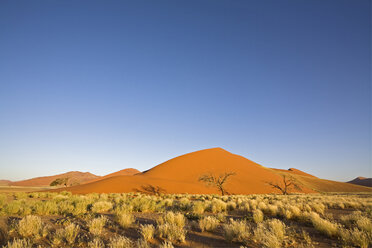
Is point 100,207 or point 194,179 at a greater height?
point 100,207

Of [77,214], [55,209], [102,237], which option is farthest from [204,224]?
[55,209]

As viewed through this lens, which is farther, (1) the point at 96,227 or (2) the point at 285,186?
(2) the point at 285,186

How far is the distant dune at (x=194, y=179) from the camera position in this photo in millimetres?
38312

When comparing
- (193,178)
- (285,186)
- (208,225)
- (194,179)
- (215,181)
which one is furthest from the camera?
(193,178)

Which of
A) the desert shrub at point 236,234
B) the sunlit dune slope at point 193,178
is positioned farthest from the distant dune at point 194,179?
the desert shrub at point 236,234

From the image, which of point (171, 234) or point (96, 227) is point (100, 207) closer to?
point (96, 227)

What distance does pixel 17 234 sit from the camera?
6.42 meters

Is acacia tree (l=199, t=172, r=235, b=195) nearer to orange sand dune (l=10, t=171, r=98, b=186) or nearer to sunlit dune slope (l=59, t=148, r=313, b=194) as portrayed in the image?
sunlit dune slope (l=59, t=148, r=313, b=194)

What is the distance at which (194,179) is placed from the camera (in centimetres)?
4975

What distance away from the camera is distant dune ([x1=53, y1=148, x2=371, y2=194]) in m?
38.3

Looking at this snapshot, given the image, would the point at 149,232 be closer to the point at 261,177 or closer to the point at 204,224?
the point at 204,224

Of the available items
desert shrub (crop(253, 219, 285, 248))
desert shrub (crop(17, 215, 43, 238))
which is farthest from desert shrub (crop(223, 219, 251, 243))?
desert shrub (crop(17, 215, 43, 238))

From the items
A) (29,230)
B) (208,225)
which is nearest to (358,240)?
(208,225)

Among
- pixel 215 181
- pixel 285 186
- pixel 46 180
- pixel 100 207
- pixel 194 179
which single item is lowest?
pixel 46 180
